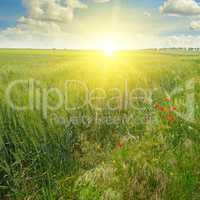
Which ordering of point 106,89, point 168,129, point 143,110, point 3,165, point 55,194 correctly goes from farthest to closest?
point 106,89
point 143,110
point 168,129
point 3,165
point 55,194

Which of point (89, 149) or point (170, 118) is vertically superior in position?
point (170, 118)

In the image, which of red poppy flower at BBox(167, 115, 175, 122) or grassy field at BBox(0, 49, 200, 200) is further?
red poppy flower at BBox(167, 115, 175, 122)

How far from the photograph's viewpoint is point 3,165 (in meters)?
2.22

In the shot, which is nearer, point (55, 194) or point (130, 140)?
point (55, 194)

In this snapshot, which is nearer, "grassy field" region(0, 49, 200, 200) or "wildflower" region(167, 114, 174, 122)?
"grassy field" region(0, 49, 200, 200)

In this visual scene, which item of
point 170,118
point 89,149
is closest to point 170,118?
point 170,118

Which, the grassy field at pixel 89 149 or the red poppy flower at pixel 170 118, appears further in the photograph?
the red poppy flower at pixel 170 118

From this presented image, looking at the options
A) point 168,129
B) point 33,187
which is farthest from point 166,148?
point 33,187

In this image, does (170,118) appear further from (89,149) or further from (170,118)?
(89,149)

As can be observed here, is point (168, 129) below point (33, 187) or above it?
above

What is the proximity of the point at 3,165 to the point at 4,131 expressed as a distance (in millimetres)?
320

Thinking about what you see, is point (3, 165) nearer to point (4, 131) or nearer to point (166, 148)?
point (4, 131)

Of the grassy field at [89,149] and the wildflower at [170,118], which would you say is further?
the wildflower at [170,118]

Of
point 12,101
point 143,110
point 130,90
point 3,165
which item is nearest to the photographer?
point 3,165
